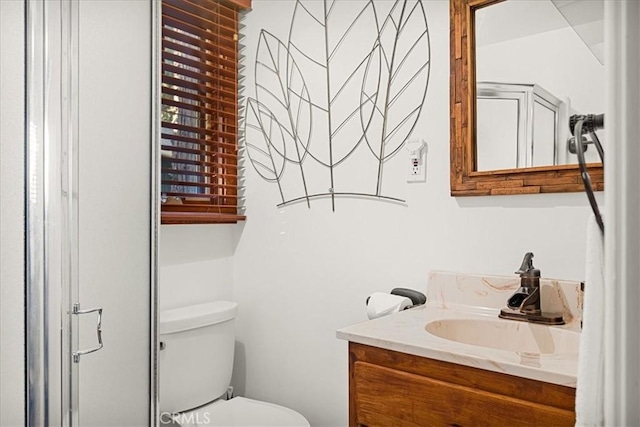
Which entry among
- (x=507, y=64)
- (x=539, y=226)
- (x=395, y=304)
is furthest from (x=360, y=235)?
(x=507, y=64)

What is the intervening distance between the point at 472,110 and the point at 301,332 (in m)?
1.06

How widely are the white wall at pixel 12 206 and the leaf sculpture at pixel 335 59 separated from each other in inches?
46.8

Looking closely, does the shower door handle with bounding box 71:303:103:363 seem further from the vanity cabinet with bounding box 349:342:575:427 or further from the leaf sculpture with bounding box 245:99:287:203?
the leaf sculpture with bounding box 245:99:287:203

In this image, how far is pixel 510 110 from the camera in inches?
58.5

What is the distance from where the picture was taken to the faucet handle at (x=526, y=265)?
134 cm

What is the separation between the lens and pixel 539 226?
144cm

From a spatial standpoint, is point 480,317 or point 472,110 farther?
point 472,110

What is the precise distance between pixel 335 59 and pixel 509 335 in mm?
1150

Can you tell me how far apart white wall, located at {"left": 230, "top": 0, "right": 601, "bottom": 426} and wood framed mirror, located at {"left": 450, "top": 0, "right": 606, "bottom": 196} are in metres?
0.05

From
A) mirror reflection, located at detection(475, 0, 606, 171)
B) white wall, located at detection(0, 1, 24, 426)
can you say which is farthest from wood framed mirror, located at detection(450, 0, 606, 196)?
white wall, located at detection(0, 1, 24, 426)

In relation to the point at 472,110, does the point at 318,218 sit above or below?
below

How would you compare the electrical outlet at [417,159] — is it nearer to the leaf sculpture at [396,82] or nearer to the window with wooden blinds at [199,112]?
the leaf sculpture at [396,82]

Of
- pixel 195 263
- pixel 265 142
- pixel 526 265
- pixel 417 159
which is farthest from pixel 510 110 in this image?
pixel 195 263
